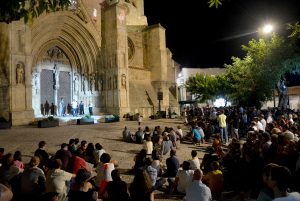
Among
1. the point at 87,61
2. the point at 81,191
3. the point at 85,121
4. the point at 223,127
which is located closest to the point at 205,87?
the point at 87,61

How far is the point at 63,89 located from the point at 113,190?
72.6ft

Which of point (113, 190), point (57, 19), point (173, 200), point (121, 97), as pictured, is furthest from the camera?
point (121, 97)

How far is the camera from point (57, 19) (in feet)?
72.4

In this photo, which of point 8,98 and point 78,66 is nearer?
point 8,98

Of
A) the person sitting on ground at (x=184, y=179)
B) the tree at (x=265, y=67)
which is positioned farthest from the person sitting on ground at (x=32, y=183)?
the tree at (x=265, y=67)

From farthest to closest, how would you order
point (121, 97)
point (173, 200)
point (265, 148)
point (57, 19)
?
point (121, 97), point (57, 19), point (265, 148), point (173, 200)

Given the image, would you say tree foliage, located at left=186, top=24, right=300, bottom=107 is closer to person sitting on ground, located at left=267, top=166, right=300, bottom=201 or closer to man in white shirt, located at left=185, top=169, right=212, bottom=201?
man in white shirt, located at left=185, top=169, right=212, bottom=201

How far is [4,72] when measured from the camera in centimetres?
1747

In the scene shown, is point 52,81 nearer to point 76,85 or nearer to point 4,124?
point 76,85

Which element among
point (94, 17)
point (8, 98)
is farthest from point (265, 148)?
point (94, 17)

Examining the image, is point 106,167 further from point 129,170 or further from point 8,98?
point 8,98

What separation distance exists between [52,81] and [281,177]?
23.7m

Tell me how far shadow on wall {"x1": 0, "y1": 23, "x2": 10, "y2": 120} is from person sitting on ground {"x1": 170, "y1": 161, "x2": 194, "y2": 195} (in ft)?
49.4

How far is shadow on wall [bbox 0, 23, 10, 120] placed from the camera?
56.2 ft
